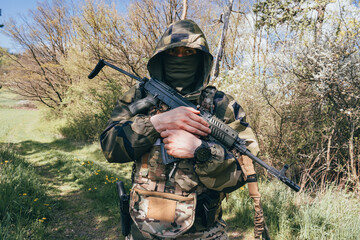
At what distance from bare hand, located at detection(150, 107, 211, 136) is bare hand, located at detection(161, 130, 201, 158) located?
0.04 metres

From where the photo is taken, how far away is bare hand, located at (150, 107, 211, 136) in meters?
1.32

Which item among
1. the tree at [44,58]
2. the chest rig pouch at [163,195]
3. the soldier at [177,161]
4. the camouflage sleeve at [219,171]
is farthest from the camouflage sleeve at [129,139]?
the tree at [44,58]

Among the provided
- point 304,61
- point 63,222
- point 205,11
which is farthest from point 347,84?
point 205,11

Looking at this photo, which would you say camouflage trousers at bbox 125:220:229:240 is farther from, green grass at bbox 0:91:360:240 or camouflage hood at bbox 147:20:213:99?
green grass at bbox 0:91:360:240

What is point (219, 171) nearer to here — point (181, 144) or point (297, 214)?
point (181, 144)

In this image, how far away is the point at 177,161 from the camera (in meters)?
1.38

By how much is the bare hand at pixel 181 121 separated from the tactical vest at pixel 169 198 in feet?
0.48

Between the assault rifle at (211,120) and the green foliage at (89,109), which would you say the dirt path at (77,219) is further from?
the green foliage at (89,109)

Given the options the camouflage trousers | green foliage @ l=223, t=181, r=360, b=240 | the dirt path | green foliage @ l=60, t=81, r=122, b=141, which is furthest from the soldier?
green foliage @ l=60, t=81, r=122, b=141

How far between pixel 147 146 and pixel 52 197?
3.96 meters

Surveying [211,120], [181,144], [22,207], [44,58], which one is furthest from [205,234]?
[44,58]

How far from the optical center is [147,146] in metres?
1.35

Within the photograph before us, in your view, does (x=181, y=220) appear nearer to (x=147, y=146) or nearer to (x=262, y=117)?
(x=147, y=146)

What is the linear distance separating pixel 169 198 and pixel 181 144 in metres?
0.36
